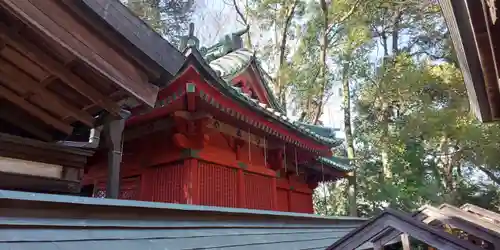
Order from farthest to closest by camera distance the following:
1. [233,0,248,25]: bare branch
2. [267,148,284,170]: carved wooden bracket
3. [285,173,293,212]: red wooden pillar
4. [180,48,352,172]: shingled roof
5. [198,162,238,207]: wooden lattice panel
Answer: [233,0,248,25]: bare branch < [285,173,293,212]: red wooden pillar < [267,148,284,170]: carved wooden bracket < [198,162,238,207]: wooden lattice panel < [180,48,352,172]: shingled roof

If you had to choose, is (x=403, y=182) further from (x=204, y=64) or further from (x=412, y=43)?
(x=204, y=64)

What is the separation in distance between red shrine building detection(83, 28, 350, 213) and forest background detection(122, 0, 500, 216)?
17.1 feet

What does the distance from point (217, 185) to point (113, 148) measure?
9.24 feet

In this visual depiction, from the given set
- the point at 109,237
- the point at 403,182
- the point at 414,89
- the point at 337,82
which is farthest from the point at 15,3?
the point at 337,82

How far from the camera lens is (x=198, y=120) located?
5.83 metres

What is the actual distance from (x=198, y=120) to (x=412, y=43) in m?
17.0

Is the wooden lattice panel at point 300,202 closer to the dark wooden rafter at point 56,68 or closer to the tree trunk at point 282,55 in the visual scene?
the tree trunk at point 282,55

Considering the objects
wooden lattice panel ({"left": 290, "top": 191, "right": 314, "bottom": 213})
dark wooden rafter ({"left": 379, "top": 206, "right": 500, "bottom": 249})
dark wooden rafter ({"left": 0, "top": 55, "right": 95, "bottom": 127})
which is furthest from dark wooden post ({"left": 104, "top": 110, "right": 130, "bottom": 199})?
wooden lattice panel ({"left": 290, "top": 191, "right": 314, "bottom": 213})

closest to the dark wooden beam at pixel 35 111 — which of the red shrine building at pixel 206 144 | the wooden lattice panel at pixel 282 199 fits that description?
the red shrine building at pixel 206 144

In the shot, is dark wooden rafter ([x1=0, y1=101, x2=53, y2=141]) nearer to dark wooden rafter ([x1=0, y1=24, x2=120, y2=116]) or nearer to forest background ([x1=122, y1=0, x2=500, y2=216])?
dark wooden rafter ([x1=0, y1=24, x2=120, y2=116])

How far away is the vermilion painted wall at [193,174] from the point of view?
609 cm

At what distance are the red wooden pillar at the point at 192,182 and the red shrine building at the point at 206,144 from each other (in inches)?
0.6

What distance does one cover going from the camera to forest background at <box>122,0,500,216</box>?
13227mm

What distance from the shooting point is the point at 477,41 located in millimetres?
2773
